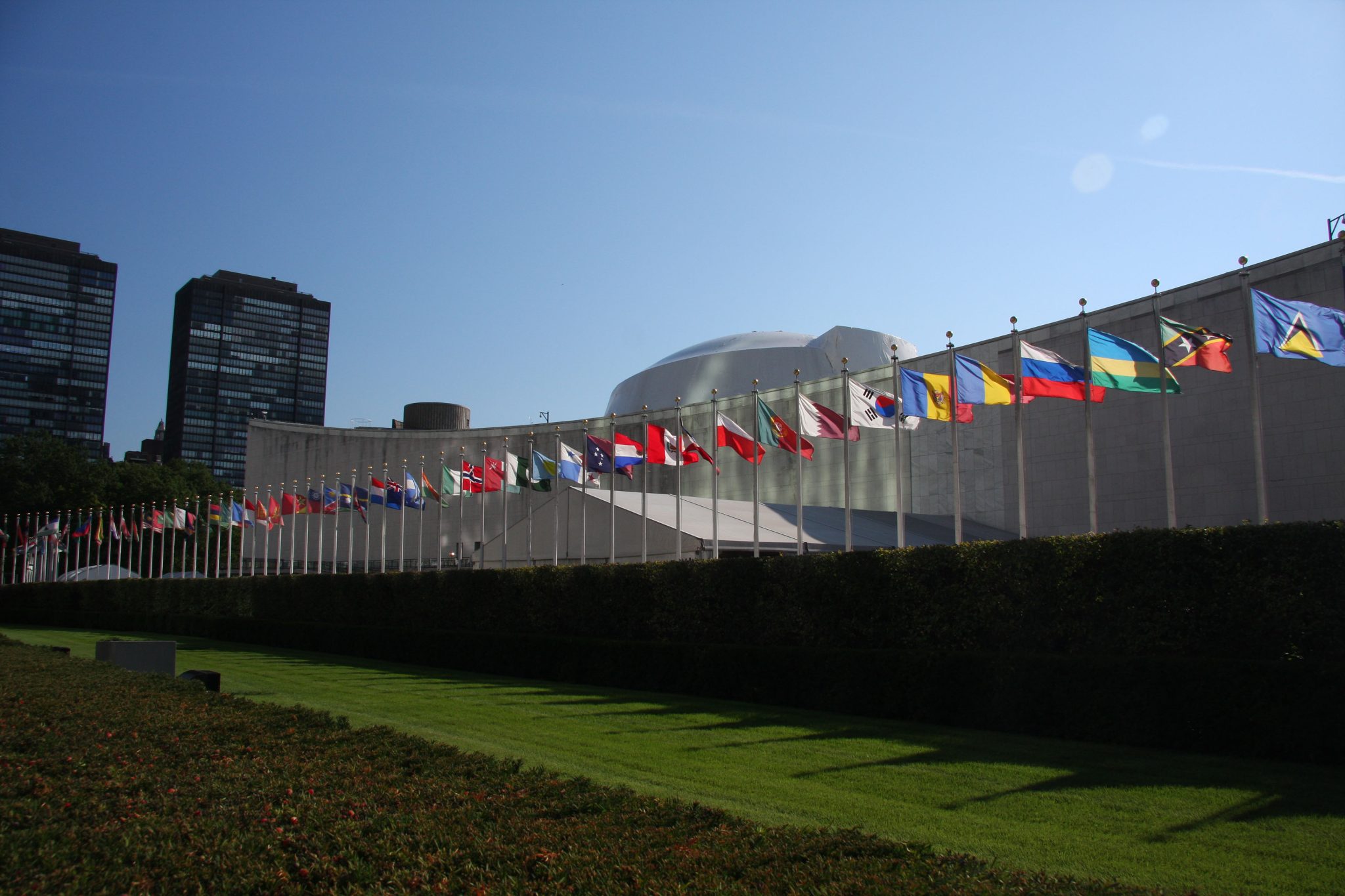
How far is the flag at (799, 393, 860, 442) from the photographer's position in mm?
17250

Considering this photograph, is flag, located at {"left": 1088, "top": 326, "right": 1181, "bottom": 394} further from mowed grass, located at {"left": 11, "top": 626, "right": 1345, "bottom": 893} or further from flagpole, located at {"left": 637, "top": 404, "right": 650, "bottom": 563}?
flagpole, located at {"left": 637, "top": 404, "right": 650, "bottom": 563}

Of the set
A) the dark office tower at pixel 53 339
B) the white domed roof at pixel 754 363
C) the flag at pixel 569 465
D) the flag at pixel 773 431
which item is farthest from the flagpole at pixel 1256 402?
the dark office tower at pixel 53 339

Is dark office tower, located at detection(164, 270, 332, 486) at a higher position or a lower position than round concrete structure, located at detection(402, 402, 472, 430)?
higher

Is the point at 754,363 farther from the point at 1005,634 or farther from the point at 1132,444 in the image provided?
the point at 1005,634

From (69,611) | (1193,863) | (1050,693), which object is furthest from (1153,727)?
(69,611)

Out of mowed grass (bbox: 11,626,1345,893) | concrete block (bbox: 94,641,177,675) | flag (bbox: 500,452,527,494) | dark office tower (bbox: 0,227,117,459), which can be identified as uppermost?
dark office tower (bbox: 0,227,117,459)

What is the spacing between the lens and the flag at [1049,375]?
14367 millimetres

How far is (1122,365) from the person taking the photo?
13797 millimetres

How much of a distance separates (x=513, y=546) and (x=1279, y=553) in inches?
1058

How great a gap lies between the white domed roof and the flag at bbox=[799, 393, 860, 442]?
30637 mm

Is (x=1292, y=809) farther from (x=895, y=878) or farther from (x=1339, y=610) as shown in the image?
(x=895, y=878)

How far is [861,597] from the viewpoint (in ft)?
48.7

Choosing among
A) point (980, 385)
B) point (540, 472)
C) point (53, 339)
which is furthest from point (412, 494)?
point (53, 339)

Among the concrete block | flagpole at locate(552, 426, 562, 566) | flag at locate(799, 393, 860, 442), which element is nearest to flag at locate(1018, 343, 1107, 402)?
flag at locate(799, 393, 860, 442)
